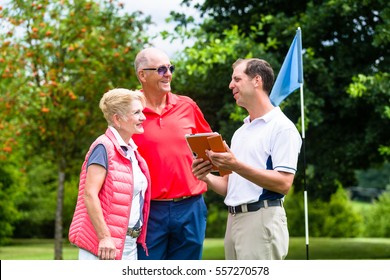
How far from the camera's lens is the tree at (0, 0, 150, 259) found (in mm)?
15820

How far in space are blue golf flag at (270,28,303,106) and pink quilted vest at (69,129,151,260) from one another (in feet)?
4.73

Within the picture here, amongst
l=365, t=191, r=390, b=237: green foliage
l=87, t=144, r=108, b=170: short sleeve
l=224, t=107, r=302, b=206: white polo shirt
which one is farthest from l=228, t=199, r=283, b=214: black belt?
l=365, t=191, r=390, b=237: green foliage

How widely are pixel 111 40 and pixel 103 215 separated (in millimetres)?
12347

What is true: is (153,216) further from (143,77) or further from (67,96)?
(67,96)

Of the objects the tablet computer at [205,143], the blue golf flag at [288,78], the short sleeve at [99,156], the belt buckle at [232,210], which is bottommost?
the belt buckle at [232,210]

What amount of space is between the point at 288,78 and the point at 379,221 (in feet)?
104

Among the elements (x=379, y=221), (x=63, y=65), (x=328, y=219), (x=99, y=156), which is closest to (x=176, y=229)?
(x=99, y=156)

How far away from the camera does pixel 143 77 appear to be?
4957 mm

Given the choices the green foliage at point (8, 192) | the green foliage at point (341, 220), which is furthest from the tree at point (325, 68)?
the green foliage at point (341, 220)

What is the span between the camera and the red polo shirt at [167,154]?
15.9ft

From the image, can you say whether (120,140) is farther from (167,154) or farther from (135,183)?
(167,154)

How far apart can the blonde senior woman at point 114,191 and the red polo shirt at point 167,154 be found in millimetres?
384

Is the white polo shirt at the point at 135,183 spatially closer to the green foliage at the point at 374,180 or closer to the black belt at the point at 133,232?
the black belt at the point at 133,232
